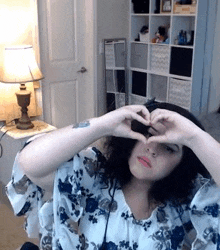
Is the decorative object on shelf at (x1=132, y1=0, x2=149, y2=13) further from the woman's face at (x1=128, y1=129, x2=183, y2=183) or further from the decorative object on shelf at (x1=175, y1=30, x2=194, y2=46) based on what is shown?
the woman's face at (x1=128, y1=129, x2=183, y2=183)

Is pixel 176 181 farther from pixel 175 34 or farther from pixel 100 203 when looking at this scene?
pixel 175 34

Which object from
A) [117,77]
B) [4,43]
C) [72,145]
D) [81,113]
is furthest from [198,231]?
[117,77]

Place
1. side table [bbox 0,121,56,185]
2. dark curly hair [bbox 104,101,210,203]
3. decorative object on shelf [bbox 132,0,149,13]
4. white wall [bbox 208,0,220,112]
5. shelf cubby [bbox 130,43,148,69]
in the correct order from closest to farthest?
dark curly hair [bbox 104,101,210,203] → side table [bbox 0,121,56,185] → white wall [bbox 208,0,220,112] → decorative object on shelf [bbox 132,0,149,13] → shelf cubby [bbox 130,43,148,69]

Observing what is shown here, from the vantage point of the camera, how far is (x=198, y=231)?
2.79ft

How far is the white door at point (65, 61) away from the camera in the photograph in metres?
3.10

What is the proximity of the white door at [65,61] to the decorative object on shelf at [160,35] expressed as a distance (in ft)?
2.25

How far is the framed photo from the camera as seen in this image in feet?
11.1

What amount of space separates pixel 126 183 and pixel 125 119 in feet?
0.63

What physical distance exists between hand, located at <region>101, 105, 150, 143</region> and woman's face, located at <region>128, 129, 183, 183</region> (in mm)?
36

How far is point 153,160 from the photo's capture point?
2.77ft

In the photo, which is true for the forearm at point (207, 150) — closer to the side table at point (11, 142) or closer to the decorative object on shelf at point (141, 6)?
the side table at point (11, 142)

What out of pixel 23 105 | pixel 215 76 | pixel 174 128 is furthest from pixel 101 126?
pixel 215 76

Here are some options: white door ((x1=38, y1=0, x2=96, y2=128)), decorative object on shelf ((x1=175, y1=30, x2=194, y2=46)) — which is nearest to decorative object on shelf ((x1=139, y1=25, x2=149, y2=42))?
decorative object on shelf ((x1=175, y1=30, x2=194, y2=46))

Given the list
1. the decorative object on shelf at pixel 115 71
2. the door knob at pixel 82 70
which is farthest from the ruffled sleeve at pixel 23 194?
the decorative object on shelf at pixel 115 71
